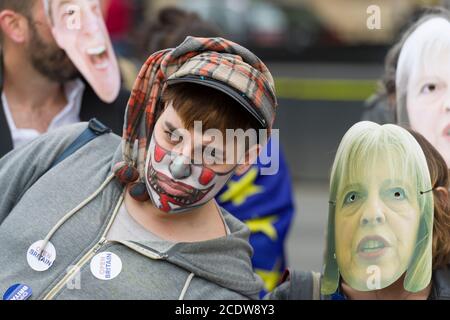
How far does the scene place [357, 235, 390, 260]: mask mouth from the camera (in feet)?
7.34

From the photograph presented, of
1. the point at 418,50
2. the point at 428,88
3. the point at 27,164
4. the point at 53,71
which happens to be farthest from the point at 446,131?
the point at 53,71

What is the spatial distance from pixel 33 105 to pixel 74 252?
0.92 metres

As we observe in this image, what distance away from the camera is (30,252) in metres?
2.20

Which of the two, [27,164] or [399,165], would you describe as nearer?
[399,165]

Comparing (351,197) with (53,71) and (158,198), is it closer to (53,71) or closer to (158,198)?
(158,198)

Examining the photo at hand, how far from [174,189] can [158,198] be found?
0.04m

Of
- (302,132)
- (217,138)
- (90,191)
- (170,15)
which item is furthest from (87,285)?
(302,132)

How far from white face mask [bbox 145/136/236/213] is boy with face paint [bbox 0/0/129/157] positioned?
678mm

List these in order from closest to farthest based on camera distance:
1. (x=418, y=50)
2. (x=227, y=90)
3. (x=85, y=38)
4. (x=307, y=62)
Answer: (x=227, y=90) < (x=418, y=50) < (x=85, y=38) < (x=307, y=62)

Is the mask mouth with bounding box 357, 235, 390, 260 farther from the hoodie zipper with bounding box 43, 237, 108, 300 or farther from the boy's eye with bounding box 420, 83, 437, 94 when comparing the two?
the hoodie zipper with bounding box 43, 237, 108, 300

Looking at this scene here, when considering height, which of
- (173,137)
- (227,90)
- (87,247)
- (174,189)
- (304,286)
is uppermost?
(227,90)

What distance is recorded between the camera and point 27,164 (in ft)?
7.76

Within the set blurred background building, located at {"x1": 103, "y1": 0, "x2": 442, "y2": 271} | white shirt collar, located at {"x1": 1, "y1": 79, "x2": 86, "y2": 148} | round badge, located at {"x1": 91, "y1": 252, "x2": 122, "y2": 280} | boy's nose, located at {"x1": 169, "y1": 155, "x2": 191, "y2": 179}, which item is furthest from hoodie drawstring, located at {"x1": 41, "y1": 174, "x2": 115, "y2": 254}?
blurred background building, located at {"x1": 103, "y1": 0, "x2": 442, "y2": 271}
